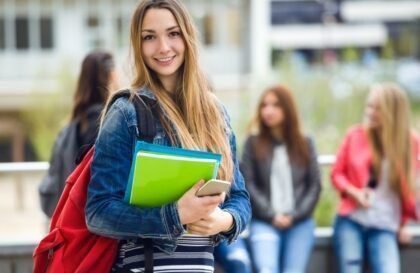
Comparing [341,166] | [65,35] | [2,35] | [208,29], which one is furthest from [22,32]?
[341,166]

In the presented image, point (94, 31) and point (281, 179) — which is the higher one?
point (94, 31)

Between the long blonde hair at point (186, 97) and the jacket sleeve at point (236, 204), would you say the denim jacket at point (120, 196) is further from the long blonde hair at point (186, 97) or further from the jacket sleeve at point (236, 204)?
the jacket sleeve at point (236, 204)

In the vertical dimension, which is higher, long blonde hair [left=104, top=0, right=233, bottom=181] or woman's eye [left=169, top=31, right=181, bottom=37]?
woman's eye [left=169, top=31, right=181, bottom=37]

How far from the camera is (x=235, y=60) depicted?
121ft

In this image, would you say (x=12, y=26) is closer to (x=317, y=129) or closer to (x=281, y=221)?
(x=317, y=129)

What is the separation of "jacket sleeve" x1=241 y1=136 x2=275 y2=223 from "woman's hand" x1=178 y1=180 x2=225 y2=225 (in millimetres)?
2756

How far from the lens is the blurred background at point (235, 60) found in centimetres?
1235

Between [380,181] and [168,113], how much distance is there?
9.45 ft

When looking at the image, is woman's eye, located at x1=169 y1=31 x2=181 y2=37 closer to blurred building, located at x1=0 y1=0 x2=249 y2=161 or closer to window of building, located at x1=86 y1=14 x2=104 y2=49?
blurred building, located at x1=0 y1=0 x2=249 y2=161

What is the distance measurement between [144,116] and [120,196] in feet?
0.86

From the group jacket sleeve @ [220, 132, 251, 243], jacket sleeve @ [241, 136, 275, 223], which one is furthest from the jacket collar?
jacket sleeve @ [241, 136, 275, 223]

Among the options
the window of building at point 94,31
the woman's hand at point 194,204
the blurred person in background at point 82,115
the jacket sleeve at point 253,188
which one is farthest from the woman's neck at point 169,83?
the window of building at point 94,31

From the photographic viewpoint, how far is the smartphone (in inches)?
107

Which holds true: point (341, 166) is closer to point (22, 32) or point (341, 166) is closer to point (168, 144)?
point (168, 144)
